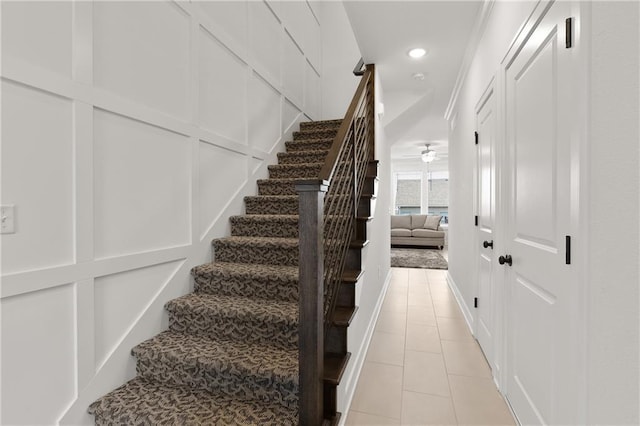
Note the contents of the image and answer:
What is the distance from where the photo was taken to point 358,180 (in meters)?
2.57

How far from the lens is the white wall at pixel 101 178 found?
1258 mm

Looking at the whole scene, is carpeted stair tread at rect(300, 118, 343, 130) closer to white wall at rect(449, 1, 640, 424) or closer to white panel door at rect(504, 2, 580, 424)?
white panel door at rect(504, 2, 580, 424)

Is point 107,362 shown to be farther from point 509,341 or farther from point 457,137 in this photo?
point 457,137

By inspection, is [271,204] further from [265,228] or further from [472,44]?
[472,44]

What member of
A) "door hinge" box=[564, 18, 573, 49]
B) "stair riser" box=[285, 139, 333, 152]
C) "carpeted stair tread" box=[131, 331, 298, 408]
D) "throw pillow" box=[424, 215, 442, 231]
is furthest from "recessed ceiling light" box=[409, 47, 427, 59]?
"throw pillow" box=[424, 215, 442, 231]

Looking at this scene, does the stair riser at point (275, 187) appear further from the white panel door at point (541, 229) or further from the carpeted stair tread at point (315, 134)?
the white panel door at point (541, 229)

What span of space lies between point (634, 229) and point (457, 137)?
3.67 meters

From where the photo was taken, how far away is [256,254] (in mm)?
2391

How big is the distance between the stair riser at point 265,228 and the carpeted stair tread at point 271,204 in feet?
0.77

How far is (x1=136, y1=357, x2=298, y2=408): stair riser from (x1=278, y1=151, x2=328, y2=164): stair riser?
2.25m

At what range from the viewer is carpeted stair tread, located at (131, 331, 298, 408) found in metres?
1.51

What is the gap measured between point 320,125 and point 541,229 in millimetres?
3027

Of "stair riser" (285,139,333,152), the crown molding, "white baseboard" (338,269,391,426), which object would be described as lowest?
"white baseboard" (338,269,391,426)

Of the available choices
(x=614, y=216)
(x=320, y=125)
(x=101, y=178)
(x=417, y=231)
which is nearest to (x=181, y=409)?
(x=101, y=178)
